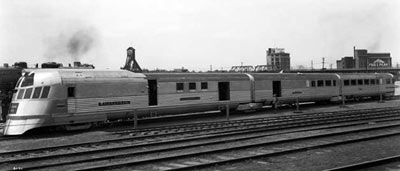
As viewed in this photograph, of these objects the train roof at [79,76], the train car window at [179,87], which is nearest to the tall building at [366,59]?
the train car window at [179,87]

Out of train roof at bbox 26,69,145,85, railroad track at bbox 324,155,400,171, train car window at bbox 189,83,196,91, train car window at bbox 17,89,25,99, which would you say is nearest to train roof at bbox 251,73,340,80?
train car window at bbox 189,83,196,91

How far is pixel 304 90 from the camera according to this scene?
89.9 feet

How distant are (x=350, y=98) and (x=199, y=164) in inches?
1050

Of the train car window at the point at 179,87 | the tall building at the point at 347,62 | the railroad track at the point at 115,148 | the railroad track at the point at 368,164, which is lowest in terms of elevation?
the railroad track at the point at 115,148

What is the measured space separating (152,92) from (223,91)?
540 centimetres

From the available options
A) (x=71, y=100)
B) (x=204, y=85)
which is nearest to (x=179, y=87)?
(x=204, y=85)

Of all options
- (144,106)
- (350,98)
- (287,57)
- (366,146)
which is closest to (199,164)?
(366,146)

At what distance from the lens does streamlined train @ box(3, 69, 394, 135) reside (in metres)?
15.4

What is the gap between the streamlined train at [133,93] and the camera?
50.6 feet

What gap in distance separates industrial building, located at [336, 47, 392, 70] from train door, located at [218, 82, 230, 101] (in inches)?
4826

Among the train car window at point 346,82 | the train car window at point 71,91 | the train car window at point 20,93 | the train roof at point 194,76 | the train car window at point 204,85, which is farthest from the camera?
the train car window at point 346,82

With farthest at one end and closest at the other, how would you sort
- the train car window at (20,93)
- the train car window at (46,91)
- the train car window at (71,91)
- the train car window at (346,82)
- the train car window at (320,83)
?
1. the train car window at (346,82)
2. the train car window at (320,83)
3. the train car window at (71,91)
4. the train car window at (20,93)
5. the train car window at (46,91)

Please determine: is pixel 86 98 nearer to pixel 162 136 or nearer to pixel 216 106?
pixel 162 136

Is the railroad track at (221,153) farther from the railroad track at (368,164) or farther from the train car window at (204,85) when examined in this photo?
the train car window at (204,85)
